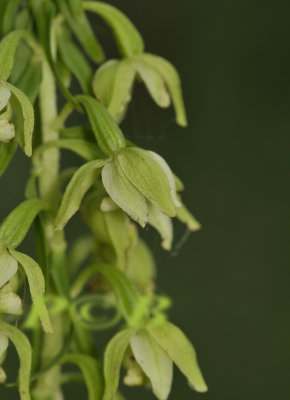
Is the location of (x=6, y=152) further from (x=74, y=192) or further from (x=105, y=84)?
(x=105, y=84)

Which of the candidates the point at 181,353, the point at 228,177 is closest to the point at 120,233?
the point at 181,353

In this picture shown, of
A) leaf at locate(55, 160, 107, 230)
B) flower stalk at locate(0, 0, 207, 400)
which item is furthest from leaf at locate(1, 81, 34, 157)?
leaf at locate(55, 160, 107, 230)

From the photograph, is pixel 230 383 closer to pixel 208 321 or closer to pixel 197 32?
pixel 208 321

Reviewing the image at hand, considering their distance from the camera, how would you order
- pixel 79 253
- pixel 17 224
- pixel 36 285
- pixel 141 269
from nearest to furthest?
pixel 36 285
pixel 17 224
pixel 141 269
pixel 79 253

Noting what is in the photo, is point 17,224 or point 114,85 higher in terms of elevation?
point 114,85

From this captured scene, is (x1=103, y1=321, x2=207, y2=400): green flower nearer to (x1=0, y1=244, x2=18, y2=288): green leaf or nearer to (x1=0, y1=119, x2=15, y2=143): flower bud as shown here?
(x1=0, y1=244, x2=18, y2=288): green leaf

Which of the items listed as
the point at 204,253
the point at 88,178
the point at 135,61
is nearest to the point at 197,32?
the point at 204,253

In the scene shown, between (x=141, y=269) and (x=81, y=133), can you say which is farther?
(x=141, y=269)
